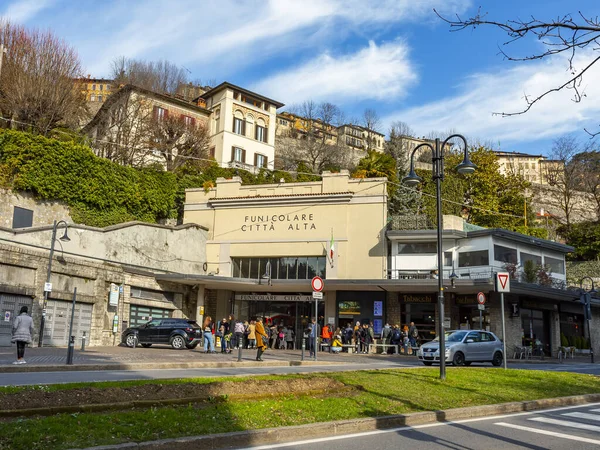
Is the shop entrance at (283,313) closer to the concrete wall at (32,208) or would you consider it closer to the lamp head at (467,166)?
the concrete wall at (32,208)

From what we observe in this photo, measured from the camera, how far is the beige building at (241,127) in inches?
2345

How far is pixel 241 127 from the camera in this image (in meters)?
61.9

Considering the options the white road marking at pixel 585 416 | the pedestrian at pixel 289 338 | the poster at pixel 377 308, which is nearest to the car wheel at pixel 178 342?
the pedestrian at pixel 289 338

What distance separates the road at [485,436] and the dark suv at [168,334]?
20.8 meters

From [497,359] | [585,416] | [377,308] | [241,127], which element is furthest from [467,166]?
[241,127]

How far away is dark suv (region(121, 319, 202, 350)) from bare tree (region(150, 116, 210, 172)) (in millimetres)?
23596

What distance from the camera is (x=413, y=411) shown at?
972 cm

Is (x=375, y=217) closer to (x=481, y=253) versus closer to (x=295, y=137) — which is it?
(x=481, y=253)

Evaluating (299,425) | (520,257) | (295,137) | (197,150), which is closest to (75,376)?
(299,425)

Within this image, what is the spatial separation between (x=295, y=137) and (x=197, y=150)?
105 feet

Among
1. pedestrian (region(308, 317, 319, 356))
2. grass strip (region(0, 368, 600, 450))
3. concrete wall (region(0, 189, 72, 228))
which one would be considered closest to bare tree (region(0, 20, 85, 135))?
concrete wall (region(0, 189, 72, 228))

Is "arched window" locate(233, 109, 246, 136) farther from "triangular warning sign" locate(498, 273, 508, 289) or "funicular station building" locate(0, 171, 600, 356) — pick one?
"triangular warning sign" locate(498, 273, 508, 289)

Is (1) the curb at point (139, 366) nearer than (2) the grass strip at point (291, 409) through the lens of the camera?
No

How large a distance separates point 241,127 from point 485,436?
56208 mm
